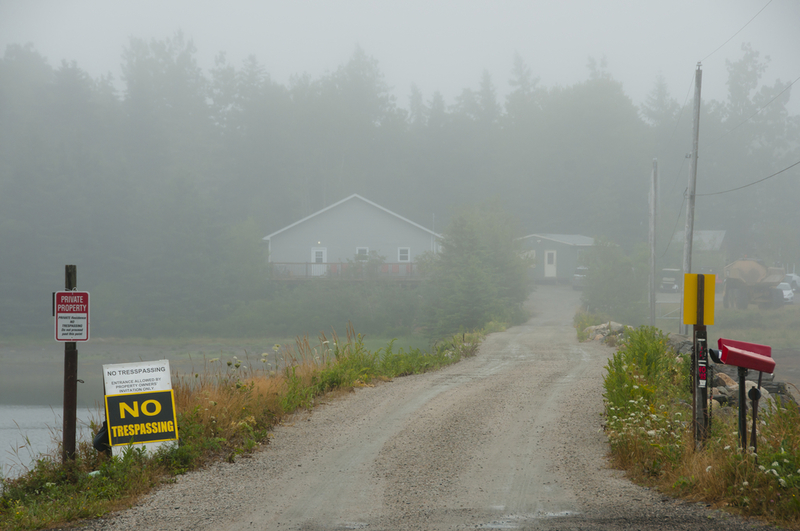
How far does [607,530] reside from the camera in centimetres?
456

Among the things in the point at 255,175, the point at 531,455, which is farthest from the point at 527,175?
the point at 531,455

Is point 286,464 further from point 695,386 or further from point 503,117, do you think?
point 503,117

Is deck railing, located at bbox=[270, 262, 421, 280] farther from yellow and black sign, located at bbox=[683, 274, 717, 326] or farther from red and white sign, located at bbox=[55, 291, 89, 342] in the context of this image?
yellow and black sign, located at bbox=[683, 274, 717, 326]

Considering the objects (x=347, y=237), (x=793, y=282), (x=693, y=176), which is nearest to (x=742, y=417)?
(x=693, y=176)

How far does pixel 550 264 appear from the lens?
4944cm

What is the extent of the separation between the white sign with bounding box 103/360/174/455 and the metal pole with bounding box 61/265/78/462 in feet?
1.06

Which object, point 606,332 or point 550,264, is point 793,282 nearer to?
point 550,264

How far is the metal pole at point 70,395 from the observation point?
20.6 ft

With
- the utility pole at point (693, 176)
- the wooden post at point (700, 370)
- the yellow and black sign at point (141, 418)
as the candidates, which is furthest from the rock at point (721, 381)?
the utility pole at point (693, 176)

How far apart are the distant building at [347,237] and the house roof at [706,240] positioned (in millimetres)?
21029

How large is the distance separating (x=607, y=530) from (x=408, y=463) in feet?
7.89

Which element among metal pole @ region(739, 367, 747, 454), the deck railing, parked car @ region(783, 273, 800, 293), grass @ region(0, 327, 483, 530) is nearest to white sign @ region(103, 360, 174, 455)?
grass @ region(0, 327, 483, 530)

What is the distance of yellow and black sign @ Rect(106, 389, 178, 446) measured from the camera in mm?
6316

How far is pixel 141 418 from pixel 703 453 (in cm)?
537
